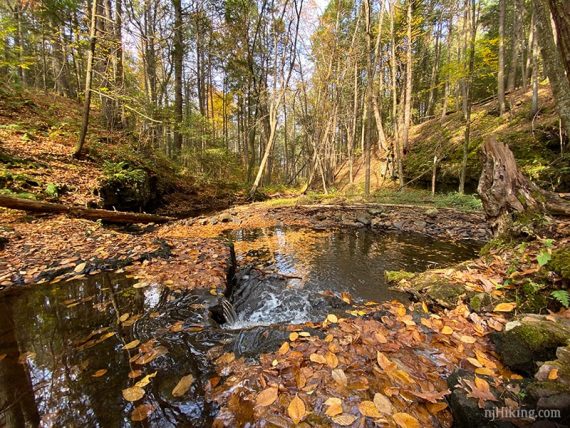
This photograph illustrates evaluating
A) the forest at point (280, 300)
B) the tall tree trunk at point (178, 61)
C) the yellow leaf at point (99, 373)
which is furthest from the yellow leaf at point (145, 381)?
the tall tree trunk at point (178, 61)

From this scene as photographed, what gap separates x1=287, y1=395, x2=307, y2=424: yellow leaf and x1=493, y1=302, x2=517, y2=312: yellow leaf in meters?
2.35

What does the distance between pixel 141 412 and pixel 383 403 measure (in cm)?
171

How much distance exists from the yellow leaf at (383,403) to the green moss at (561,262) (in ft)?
7.79

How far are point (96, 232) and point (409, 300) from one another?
6.74m

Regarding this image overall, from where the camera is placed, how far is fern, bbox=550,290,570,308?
2458mm

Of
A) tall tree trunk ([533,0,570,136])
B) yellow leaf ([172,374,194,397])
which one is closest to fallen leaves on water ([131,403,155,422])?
yellow leaf ([172,374,194,397])

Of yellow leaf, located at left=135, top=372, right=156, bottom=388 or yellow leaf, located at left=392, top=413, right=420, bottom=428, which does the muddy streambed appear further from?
yellow leaf, located at left=392, top=413, right=420, bottom=428

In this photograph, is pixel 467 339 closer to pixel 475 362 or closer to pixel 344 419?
pixel 475 362

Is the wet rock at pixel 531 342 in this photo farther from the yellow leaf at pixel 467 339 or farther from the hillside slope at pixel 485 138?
the hillside slope at pixel 485 138

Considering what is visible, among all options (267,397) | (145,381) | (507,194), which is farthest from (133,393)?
(507,194)

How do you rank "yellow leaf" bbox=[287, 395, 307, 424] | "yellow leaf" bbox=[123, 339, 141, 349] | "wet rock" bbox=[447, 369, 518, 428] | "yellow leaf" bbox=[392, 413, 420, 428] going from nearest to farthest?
"wet rock" bbox=[447, 369, 518, 428] → "yellow leaf" bbox=[392, 413, 420, 428] → "yellow leaf" bbox=[287, 395, 307, 424] → "yellow leaf" bbox=[123, 339, 141, 349]

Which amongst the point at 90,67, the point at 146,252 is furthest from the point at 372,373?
the point at 90,67

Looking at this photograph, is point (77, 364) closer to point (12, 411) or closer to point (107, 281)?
point (12, 411)

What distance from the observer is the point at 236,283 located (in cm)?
496
